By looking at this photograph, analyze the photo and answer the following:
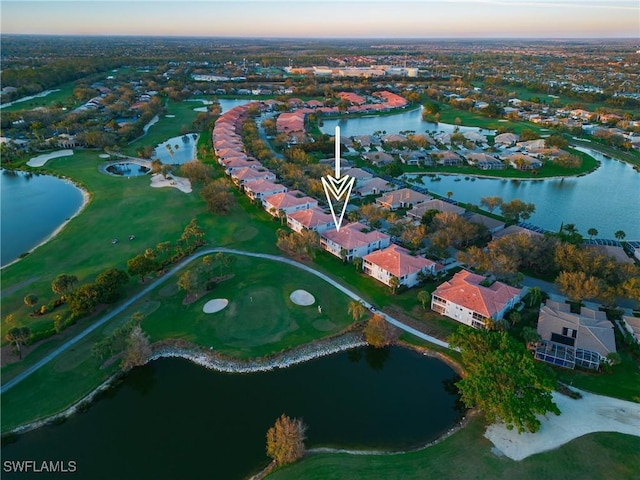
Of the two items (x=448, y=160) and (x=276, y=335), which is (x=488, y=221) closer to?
(x=448, y=160)

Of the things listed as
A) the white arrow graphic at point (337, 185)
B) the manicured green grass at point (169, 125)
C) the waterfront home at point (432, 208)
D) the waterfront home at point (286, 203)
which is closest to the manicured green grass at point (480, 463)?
the white arrow graphic at point (337, 185)

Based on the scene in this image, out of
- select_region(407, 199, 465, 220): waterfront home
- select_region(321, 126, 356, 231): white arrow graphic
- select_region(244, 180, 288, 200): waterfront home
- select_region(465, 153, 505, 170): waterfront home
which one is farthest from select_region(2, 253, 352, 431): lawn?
select_region(465, 153, 505, 170): waterfront home

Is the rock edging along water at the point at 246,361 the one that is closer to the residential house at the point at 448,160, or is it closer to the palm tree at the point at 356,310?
the palm tree at the point at 356,310

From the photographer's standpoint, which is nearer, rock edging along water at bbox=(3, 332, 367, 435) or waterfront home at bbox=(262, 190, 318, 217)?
rock edging along water at bbox=(3, 332, 367, 435)

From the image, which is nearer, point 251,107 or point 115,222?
point 115,222

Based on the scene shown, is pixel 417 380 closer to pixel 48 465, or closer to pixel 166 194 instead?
pixel 48 465

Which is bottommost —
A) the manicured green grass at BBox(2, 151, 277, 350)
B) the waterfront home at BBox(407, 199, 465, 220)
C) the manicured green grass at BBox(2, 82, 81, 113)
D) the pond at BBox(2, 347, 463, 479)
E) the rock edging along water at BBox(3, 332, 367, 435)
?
the pond at BBox(2, 347, 463, 479)

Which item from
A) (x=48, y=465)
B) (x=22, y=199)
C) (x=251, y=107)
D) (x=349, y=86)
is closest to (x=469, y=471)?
(x=48, y=465)

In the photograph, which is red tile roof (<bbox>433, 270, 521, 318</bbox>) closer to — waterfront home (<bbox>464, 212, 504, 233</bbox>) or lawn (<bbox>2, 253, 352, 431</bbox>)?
lawn (<bbox>2, 253, 352, 431</bbox>)
